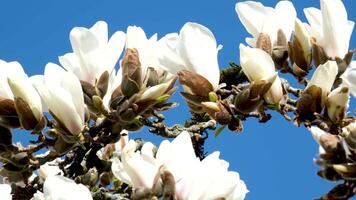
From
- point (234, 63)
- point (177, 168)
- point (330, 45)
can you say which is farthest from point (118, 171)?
point (234, 63)

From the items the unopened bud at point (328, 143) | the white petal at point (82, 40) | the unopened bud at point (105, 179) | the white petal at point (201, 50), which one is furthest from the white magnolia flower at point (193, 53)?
the unopened bud at point (105, 179)

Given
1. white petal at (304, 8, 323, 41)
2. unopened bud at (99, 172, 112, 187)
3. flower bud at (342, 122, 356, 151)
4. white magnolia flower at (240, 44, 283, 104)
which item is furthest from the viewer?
unopened bud at (99, 172, 112, 187)

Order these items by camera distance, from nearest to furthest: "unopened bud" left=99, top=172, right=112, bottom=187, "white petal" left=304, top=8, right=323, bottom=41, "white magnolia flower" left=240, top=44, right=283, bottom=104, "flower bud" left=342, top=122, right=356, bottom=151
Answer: "flower bud" left=342, top=122, right=356, bottom=151, "white magnolia flower" left=240, top=44, right=283, bottom=104, "white petal" left=304, top=8, right=323, bottom=41, "unopened bud" left=99, top=172, right=112, bottom=187

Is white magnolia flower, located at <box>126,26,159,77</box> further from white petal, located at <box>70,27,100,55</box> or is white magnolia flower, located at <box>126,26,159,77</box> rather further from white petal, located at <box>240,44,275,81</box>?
white petal, located at <box>240,44,275,81</box>

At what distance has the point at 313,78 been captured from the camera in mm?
969

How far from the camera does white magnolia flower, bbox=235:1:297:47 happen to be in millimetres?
1113

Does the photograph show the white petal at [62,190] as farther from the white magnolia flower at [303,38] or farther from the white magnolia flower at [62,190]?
the white magnolia flower at [303,38]

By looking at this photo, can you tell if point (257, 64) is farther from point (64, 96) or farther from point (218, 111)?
point (64, 96)

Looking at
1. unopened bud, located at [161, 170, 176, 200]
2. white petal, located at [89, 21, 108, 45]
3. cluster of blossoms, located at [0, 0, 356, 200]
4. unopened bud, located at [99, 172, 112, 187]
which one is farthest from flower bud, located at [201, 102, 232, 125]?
unopened bud, located at [99, 172, 112, 187]

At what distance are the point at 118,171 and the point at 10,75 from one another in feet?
0.65

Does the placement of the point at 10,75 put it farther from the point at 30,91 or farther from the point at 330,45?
the point at 330,45

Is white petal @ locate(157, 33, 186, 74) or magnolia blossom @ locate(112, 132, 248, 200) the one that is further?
white petal @ locate(157, 33, 186, 74)

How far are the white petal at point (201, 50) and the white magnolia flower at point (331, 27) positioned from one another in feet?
0.50

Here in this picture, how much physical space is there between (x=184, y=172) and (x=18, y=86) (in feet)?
0.82
